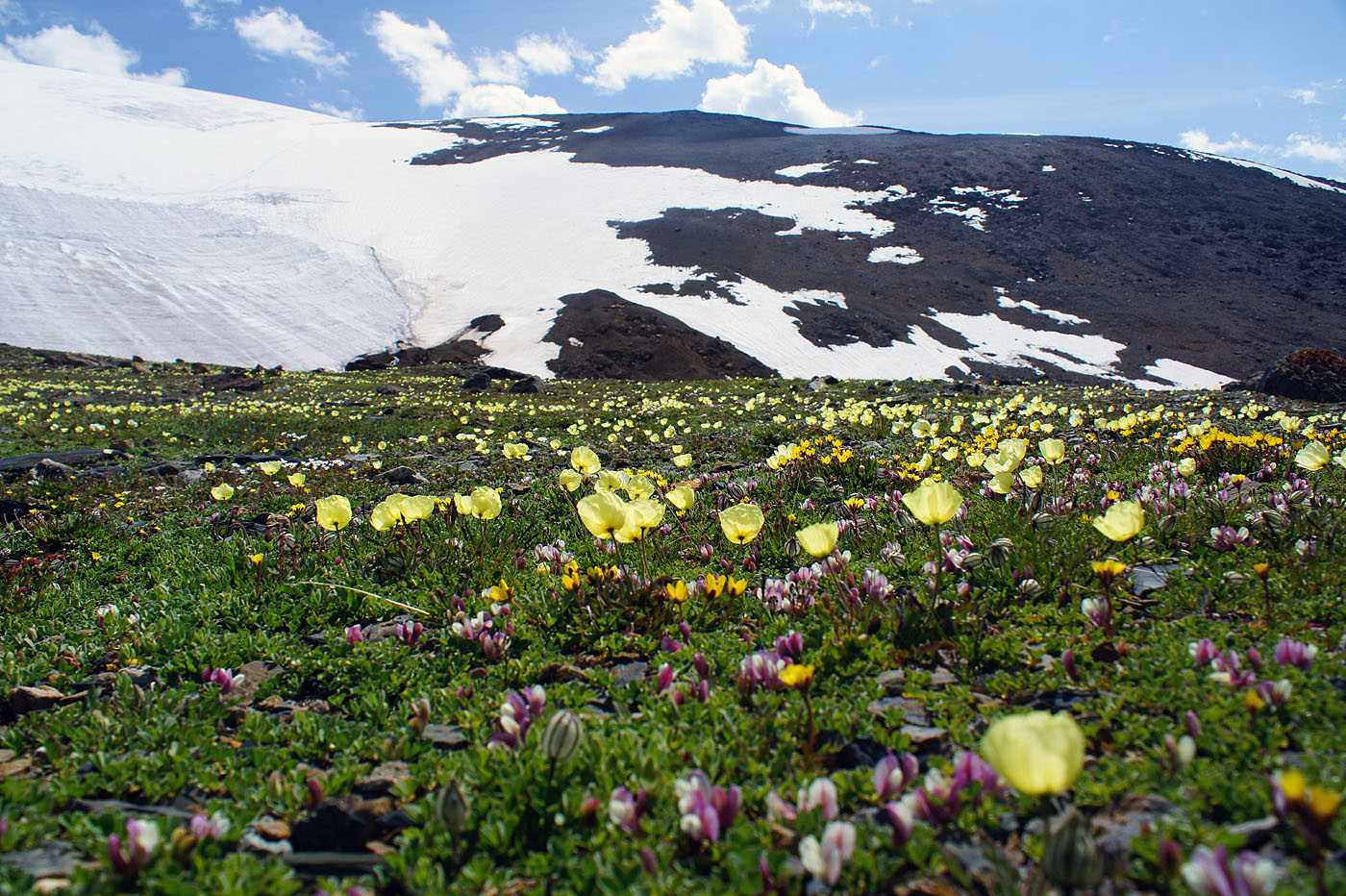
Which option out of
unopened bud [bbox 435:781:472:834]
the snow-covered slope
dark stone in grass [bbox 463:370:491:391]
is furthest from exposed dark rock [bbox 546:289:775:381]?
unopened bud [bbox 435:781:472:834]

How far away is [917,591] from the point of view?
378 cm

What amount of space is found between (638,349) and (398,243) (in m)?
38.4

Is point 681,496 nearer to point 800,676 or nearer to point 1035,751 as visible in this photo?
point 800,676

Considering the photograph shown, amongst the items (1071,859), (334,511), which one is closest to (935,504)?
(1071,859)

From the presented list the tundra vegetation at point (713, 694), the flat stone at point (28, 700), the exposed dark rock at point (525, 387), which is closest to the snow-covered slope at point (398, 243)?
the exposed dark rock at point (525, 387)

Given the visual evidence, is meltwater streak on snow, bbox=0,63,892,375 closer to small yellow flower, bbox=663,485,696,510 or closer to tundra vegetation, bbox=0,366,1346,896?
tundra vegetation, bbox=0,366,1346,896

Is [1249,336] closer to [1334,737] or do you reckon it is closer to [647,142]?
[1334,737]

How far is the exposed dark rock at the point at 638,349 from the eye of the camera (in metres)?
41.4

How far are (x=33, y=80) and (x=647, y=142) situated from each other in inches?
3602

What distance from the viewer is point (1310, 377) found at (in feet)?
51.7

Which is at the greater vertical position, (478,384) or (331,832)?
(331,832)

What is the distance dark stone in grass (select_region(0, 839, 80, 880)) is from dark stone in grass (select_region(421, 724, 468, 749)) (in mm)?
1096

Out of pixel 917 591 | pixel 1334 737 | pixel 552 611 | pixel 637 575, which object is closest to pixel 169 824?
pixel 552 611

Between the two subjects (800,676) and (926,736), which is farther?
(926,736)
